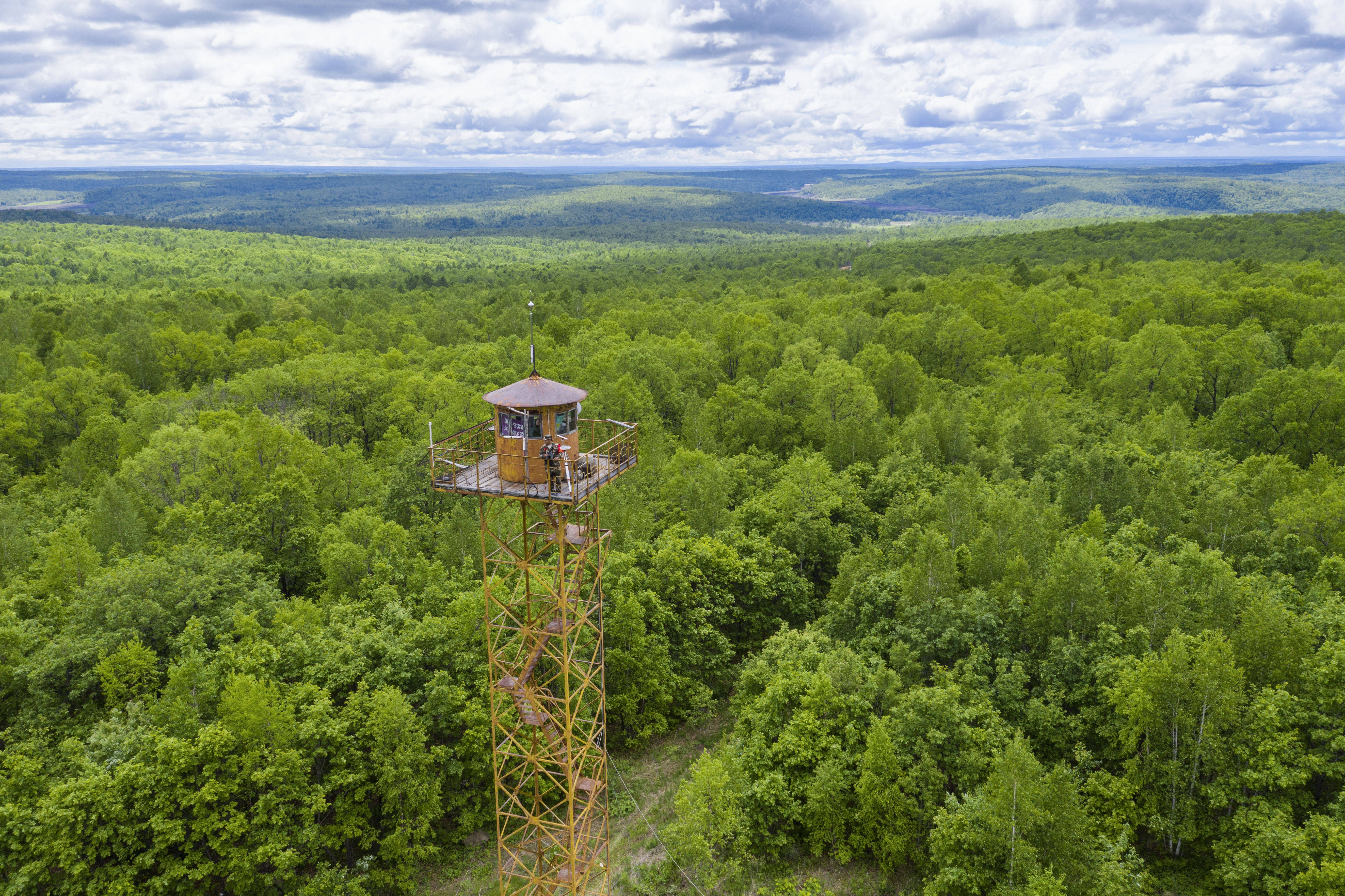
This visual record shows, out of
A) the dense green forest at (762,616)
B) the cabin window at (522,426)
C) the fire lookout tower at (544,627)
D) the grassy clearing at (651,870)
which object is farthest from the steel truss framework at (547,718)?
the dense green forest at (762,616)

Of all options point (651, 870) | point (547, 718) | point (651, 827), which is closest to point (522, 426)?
point (547, 718)

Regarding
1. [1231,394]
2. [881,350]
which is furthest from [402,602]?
[1231,394]

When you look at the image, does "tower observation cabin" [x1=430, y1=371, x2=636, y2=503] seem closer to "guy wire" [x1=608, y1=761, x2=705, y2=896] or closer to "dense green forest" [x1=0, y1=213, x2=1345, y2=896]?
"dense green forest" [x1=0, y1=213, x2=1345, y2=896]

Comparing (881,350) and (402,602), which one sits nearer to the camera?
(402,602)

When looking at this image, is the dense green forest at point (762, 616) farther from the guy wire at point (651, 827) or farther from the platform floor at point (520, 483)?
the platform floor at point (520, 483)

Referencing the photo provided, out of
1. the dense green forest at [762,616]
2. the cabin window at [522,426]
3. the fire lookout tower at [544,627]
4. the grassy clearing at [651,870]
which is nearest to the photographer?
the cabin window at [522,426]

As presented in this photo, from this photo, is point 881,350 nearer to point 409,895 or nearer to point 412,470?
point 412,470
